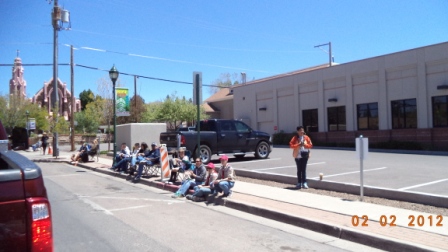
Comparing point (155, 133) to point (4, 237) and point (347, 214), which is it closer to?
point (347, 214)

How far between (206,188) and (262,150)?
890cm

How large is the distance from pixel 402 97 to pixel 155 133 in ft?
50.7

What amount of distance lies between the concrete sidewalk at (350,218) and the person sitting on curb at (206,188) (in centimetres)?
25

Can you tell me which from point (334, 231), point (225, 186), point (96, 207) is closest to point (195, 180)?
point (225, 186)

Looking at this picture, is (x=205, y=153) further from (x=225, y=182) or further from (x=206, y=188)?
(x=225, y=182)

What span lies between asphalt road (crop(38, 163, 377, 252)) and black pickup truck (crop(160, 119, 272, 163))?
5470 millimetres

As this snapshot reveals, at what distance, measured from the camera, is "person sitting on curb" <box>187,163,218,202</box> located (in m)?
9.92

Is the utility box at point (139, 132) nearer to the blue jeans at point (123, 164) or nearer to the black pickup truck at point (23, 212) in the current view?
the blue jeans at point (123, 164)

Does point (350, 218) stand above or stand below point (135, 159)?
below

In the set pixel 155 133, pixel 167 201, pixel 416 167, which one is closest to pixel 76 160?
pixel 155 133

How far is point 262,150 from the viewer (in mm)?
18516

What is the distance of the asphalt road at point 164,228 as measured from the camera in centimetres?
611

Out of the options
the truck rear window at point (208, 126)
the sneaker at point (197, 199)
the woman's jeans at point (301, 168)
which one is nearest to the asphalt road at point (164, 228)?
the sneaker at point (197, 199)

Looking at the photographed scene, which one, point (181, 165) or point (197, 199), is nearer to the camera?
point (197, 199)
